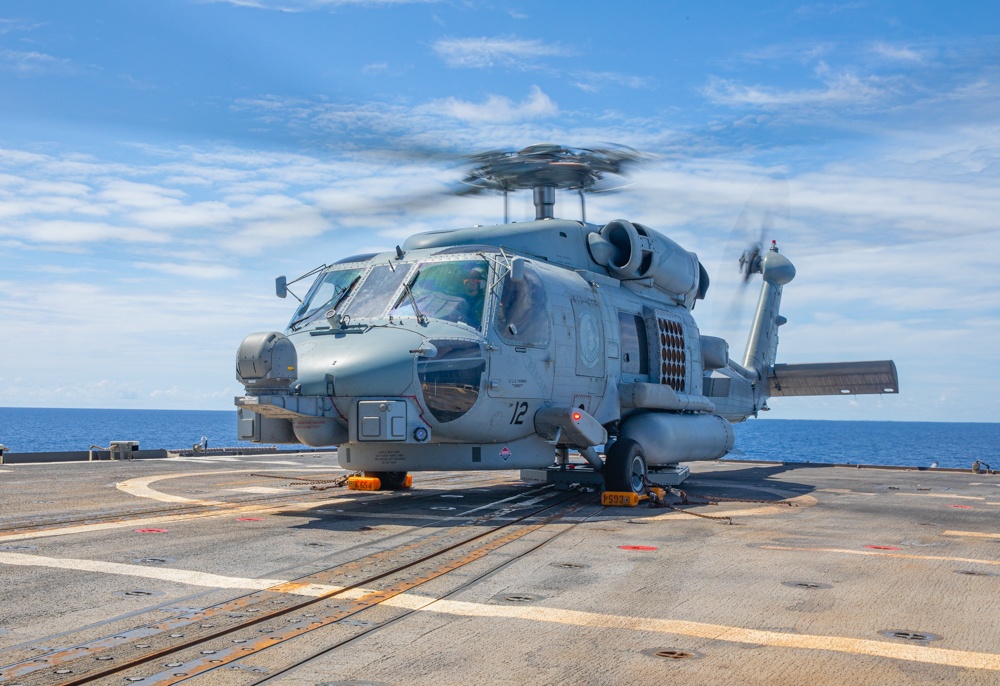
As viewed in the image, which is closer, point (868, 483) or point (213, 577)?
point (213, 577)

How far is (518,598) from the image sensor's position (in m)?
6.87

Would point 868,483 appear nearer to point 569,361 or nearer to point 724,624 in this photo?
point 569,361

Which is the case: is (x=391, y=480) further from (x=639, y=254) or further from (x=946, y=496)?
(x=946, y=496)

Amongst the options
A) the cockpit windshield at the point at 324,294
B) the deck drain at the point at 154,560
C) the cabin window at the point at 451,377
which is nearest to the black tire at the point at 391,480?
the cockpit windshield at the point at 324,294

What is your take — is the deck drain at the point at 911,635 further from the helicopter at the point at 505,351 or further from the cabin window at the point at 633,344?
the cabin window at the point at 633,344

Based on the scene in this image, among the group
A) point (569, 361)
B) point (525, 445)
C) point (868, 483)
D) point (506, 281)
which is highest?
point (506, 281)

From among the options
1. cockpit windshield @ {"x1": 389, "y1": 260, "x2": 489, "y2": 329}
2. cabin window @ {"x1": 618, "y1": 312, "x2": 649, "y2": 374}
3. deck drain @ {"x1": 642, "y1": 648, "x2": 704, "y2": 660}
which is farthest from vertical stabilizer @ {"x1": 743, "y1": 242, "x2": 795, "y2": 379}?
deck drain @ {"x1": 642, "y1": 648, "x2": 704, "y2": 660}

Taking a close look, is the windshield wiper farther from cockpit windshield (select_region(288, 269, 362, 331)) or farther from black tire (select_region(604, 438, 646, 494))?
black tire (select_region(604, 438, 646, 494))

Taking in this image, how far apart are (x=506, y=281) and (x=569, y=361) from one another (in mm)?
1793

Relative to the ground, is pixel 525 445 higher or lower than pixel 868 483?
higher

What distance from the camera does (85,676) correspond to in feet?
15.6

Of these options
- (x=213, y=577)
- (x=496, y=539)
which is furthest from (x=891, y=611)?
(x=213, y=577)

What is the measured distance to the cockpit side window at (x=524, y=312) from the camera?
42.0 ft

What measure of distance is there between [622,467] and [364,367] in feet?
15.7
